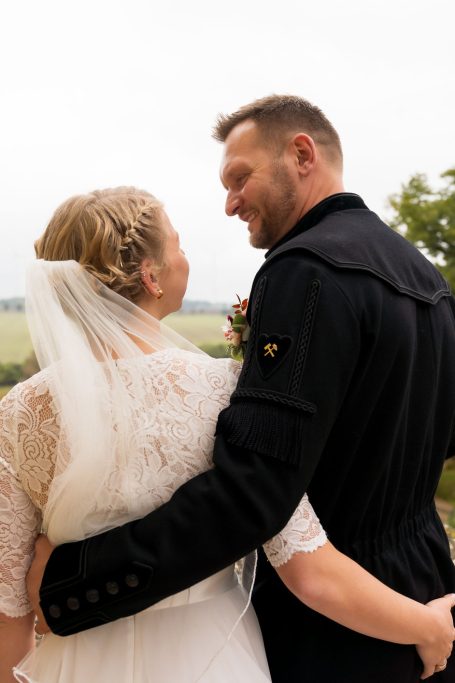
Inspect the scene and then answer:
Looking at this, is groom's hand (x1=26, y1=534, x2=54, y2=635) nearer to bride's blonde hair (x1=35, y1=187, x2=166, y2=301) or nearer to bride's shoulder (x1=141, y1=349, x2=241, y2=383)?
bride's shoulder (x1=141, y1=349, x2=241, y2=383)

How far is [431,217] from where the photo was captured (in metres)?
8.39

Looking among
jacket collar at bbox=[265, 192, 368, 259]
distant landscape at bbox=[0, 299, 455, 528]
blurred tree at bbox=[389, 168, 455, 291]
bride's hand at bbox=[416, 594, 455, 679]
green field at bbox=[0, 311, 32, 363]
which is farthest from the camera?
blurred tree at bbox=[389, 168, 455, 291]

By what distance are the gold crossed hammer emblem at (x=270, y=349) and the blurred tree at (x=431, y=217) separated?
24.8 feet

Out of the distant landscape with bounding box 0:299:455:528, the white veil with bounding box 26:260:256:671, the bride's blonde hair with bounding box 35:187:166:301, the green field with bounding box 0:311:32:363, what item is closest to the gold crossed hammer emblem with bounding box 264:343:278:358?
the white veil with bounding box 26:260:256:671

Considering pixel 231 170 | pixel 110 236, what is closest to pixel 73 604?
pixel 110 236

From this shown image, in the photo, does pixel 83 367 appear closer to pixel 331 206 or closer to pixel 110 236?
pixel 110 236

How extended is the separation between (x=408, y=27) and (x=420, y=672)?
5.64 meters

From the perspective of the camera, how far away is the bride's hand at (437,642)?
4.58ft

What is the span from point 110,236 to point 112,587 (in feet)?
2.50

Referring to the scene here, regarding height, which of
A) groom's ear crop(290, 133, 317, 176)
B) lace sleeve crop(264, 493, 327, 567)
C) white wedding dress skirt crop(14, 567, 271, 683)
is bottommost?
white wedding dress skirt crop(14, 567, 271, 683)

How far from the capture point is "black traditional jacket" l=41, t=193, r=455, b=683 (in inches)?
46.6

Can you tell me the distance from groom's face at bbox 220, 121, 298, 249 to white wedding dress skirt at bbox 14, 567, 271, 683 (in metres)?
1.01

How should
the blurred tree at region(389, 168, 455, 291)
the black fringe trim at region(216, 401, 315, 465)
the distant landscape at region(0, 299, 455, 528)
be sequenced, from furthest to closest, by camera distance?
1. the blurred tree at region(389, 168, 455, 291)
2. the distant landscape at region(0, 299, 455, 528)
3. the black fringe trim at region(216, 401, 315, 465)

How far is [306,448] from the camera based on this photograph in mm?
1186
